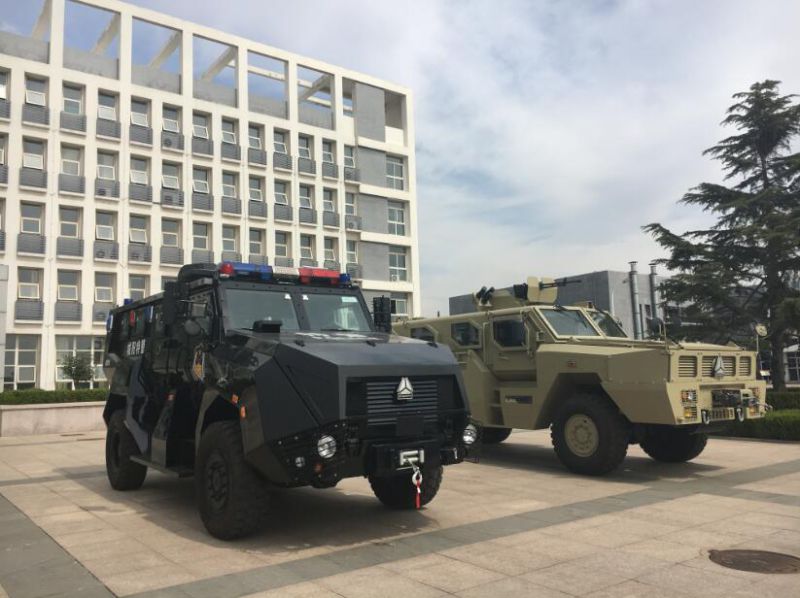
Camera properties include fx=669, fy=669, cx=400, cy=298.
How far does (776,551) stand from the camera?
18.3 ft

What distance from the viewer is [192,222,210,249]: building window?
117 ft

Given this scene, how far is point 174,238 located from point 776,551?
33.4 m

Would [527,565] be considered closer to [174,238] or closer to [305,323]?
[305,323]

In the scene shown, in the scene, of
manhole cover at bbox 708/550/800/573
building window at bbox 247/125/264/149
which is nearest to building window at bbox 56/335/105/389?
building window at bbox 247/125/264/149

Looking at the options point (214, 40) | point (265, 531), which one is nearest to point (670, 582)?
point (265, 531)

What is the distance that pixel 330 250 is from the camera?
40.6 m

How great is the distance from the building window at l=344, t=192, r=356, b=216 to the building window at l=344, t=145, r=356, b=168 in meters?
1.79

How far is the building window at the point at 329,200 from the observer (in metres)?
40.8

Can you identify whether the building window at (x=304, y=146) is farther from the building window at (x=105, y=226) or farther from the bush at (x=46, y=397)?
the bush at (x=46, y=397)

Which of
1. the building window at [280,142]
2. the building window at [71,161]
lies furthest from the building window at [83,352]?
the building window at [280,142]

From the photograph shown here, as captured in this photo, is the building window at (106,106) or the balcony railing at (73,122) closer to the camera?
the balcony railing at (73,122)

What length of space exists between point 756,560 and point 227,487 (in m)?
4.43

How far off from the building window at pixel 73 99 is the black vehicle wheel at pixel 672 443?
3100cm

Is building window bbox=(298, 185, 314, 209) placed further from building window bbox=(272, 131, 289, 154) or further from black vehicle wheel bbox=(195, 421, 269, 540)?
black vehicle wheel bbox=(195, 421, 269, 540)
